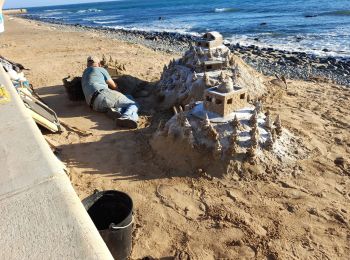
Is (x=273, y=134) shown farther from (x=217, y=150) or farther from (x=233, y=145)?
(x=217, y=150)

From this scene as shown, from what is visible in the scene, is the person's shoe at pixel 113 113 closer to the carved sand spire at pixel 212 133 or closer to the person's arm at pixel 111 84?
the person's arm at pixel 111 84

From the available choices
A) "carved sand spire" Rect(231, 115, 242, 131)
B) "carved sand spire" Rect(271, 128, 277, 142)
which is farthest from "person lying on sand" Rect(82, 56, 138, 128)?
"carved sand spire" Rect(271, 128, 277, 142)

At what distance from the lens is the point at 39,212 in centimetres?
260

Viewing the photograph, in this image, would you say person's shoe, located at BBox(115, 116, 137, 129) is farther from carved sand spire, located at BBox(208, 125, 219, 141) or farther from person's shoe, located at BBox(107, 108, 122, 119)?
carved sand spire, located at BBox(208, 125, 219, 141)

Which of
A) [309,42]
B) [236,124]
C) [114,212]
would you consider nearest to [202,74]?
[236,124]

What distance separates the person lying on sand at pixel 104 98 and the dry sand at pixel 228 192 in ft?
1.02

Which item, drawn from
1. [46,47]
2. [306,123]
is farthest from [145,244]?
[46,47]

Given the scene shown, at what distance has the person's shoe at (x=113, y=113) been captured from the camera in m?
9.08

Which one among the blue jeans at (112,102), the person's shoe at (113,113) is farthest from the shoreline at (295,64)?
the person's shoe at (113,113)

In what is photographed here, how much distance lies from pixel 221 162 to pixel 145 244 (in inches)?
91.2

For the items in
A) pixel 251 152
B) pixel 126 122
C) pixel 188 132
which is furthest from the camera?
pixel 126 122

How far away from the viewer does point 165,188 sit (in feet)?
20.2

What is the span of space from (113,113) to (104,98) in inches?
25.1

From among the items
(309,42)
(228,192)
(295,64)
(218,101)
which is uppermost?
(218,101)
